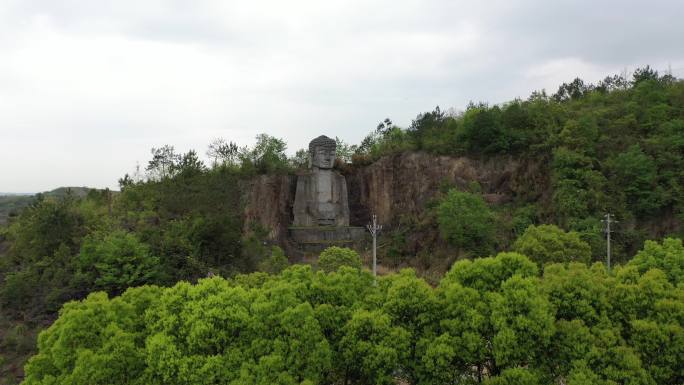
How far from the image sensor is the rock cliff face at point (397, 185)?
28875 millimetres

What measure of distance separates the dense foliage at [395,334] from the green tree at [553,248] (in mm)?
7925

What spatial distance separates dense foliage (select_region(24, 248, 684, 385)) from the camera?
8.19m

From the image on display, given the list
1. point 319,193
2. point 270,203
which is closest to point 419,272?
point 319,193

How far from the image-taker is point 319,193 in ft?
105

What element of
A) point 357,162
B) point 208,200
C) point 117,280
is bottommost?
point 117,280

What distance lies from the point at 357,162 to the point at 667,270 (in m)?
24.6

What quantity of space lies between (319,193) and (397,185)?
584 cm

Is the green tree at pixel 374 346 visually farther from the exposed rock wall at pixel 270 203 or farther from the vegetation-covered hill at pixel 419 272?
the exposed rock wall at pixel 270 203

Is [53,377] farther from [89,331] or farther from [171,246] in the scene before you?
[171,246]

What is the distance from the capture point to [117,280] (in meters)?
16.5

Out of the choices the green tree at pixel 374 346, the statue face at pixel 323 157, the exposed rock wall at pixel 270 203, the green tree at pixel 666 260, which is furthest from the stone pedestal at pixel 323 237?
the green tree at pixel 374 346

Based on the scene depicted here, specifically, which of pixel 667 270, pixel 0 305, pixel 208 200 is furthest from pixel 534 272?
pixel 0 305

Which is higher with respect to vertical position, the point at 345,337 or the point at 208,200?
the point at 208,200

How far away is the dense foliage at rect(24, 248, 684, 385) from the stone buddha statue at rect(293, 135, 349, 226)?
2182 cm
